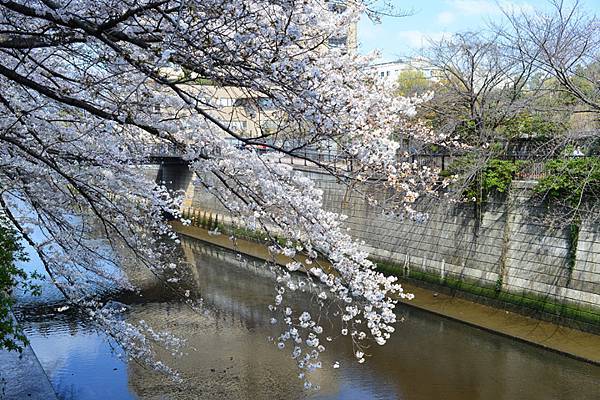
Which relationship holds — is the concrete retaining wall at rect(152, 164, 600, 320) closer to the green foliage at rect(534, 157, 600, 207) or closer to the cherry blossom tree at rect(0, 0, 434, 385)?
the green foliage at rect(534, 157, 600, 207)

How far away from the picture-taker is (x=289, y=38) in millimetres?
3115

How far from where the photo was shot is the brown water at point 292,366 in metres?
8.52

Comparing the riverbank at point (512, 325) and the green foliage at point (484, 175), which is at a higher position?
the green foliage at point (484, 175)

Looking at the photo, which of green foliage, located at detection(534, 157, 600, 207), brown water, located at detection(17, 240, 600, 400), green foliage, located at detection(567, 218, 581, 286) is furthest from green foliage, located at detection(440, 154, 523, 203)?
brown water, located at detection(17, 240, 600, 400)

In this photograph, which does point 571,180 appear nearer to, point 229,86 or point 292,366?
point 292,366

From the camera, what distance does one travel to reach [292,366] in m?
9.45

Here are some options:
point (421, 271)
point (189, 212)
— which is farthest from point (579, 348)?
point (189, 212)

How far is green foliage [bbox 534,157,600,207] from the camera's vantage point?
10625 millimetres

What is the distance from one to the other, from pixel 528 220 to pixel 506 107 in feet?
8.37

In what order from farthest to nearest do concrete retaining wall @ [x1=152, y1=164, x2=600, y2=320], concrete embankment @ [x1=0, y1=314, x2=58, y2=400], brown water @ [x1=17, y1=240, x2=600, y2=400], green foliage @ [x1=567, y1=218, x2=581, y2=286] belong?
green foliage @ [x1=567, y1=218, x2=581, y2=286]
concrete retaining wall @ [x1=152, y1=164, x2=600, y2=320]
brown water @ [x1=17, y1=240, x2=600, y2=400]
concrete embankment @ [x1=0, y1=314, x2=58, y2=400]

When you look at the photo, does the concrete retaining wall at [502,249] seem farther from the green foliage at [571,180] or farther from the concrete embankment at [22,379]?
the concrete embankment at [22,379]

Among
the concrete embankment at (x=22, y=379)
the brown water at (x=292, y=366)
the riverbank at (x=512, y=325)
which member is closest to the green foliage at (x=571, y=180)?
the riverbank at (x=512, y=325)

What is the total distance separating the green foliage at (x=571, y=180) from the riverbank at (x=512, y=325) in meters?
2.49

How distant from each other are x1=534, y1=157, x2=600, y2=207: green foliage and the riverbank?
2.49 metres
